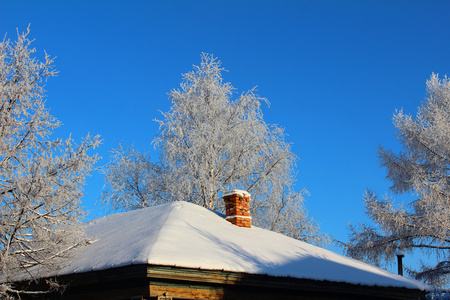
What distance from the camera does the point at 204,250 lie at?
8727mm

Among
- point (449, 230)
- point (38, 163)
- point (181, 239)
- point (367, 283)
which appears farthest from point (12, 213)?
point (449, 230)

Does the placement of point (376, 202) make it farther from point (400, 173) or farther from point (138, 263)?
point (138, 263)

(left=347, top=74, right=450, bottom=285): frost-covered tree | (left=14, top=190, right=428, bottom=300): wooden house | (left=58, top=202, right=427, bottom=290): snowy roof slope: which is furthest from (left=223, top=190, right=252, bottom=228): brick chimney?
(left=347, top=74, right=450, bottom=285): frost-covered tree

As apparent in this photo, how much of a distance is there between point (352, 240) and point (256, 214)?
155 inches

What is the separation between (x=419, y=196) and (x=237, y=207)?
915cm

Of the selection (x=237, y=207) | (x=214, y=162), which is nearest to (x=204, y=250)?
(x=237, y=207)

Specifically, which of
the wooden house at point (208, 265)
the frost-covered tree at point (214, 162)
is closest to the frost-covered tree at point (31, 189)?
the wooden house at point (208, 265)

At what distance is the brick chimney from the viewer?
12.4m

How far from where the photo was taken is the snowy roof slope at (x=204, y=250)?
8.18 meters

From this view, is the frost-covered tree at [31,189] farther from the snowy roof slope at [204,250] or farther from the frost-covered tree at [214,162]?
the frost-covered tree at [214,162]

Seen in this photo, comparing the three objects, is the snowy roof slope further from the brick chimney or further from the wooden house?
the brick chimney

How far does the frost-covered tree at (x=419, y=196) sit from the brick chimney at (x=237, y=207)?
23.2 feet

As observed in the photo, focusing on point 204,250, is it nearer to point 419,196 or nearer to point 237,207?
point 237,207

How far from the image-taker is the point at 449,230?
17000 millimetres
